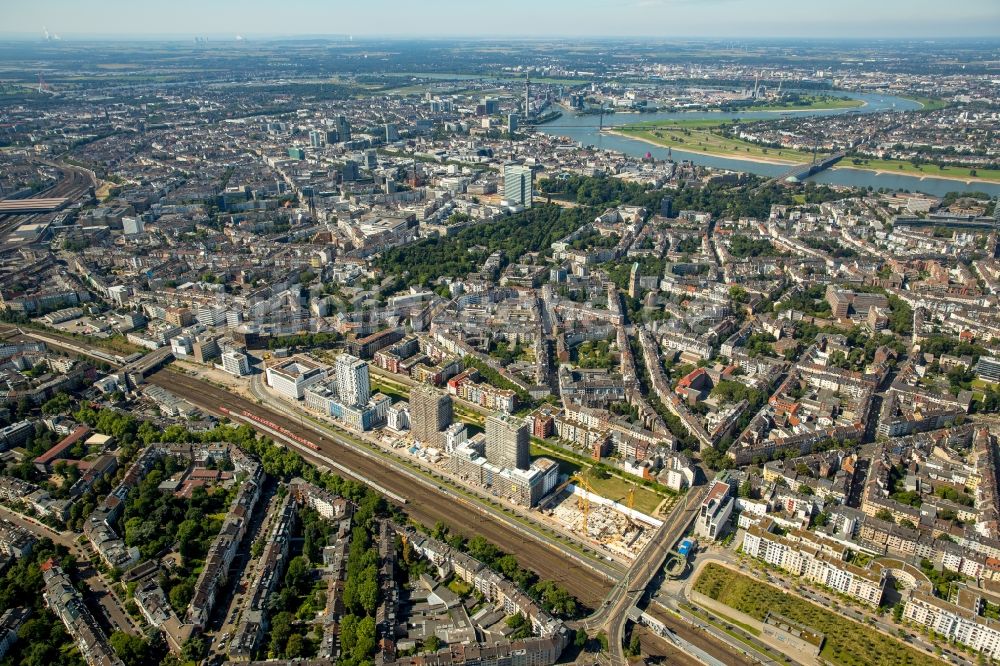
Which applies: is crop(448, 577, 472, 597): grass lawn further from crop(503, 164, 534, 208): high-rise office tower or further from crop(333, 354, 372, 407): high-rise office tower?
crop(503, 164, 534, 208): high-rise office tower

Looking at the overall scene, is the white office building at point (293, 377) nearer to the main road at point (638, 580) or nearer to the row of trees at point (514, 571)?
the row of trees at point (514, 571)

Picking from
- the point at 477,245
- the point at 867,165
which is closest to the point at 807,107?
the point at 867,165

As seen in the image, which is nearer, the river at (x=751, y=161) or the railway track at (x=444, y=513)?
the railway track at (x=444, y=513)

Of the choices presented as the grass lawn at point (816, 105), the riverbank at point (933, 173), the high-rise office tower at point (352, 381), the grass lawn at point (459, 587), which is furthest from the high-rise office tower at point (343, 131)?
the grass lawn at point (459, 587)

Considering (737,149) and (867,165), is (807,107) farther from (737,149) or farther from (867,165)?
(867,165)

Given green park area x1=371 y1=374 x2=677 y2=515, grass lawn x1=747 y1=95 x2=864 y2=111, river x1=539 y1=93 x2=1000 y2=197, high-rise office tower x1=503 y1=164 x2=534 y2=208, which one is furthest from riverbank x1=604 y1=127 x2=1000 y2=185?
green park area x1=371 y1=374 x2=677 y2=515
